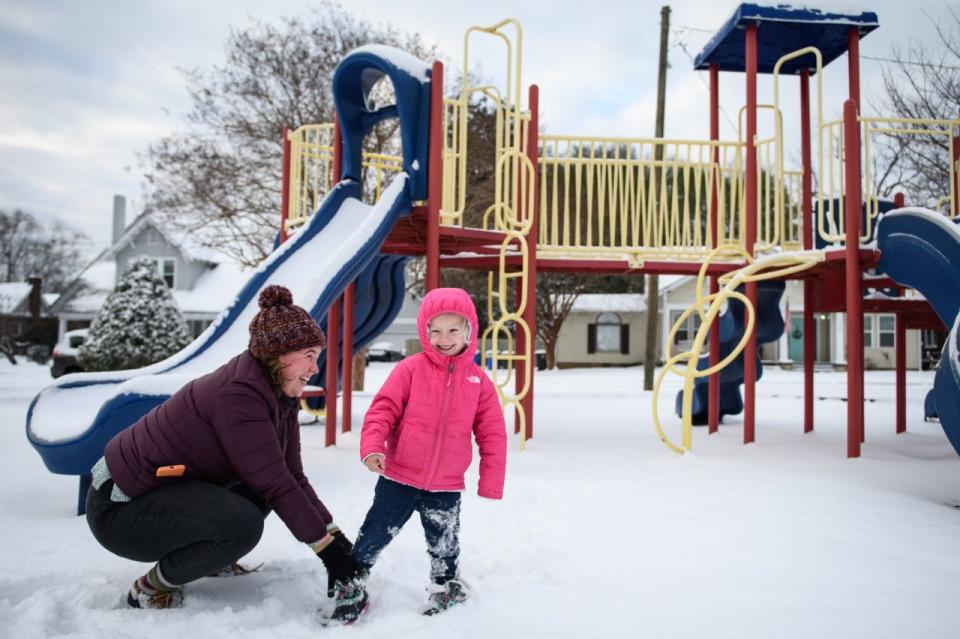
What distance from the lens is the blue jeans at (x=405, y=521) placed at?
8.75 feet

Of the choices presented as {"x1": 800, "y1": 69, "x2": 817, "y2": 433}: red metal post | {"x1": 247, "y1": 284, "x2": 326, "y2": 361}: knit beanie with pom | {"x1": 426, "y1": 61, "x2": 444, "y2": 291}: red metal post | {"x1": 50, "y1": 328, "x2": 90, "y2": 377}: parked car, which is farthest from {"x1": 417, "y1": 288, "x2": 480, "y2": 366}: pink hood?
{"x1": 50, "y1": 328, "x2": 90, "y2": 377}: parked car

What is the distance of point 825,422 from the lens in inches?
365

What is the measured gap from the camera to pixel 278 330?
2.49m

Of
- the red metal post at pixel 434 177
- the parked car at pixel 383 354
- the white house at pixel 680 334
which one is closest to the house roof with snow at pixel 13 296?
the parked car at pixel 383 354

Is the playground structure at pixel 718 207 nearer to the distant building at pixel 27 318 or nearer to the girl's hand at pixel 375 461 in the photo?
the girl's hand at pixel 375 461

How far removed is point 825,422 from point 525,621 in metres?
8.07

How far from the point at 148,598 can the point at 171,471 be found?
1.57 feet

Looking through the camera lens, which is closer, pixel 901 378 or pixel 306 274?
pixel 306 274

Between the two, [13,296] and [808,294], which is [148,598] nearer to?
[808,294]

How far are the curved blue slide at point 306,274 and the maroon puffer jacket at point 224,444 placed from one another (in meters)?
1.54

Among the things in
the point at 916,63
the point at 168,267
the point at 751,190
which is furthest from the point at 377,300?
the point at 168,267

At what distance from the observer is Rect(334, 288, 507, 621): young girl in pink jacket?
105 inches

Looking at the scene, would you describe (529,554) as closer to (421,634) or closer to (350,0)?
(421,634)

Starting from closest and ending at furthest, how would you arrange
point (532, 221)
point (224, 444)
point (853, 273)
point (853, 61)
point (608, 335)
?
point (224, 444) → point (853, 273) → point (532, 221) → point (853, 61) → point (608, 335)
